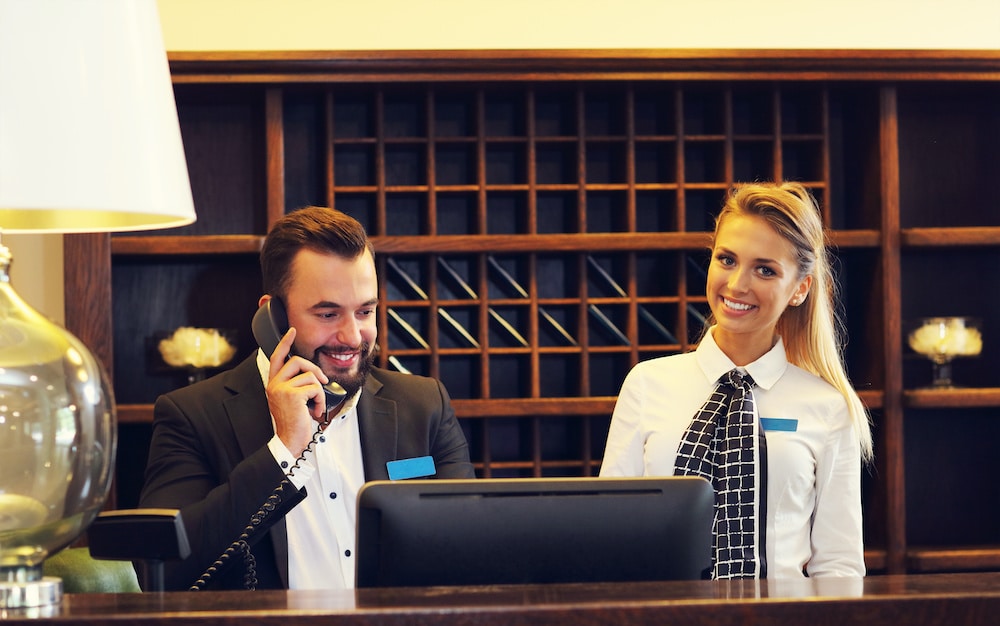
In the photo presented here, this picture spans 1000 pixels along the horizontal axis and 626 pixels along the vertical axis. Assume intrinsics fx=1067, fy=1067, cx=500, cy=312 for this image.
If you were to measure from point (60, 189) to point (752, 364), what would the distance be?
1.63 m

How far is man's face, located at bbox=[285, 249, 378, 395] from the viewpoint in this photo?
2201 millimetres

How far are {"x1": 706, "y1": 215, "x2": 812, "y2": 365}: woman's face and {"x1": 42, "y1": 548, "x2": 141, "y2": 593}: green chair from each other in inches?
60.8

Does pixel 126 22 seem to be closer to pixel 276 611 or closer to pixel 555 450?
pixel 276 611

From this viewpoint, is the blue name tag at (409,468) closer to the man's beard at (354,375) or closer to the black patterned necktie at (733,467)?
the man's beard at (354,375)

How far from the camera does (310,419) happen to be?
6.53 feet

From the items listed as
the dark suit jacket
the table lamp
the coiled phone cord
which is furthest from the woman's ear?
the table lamp

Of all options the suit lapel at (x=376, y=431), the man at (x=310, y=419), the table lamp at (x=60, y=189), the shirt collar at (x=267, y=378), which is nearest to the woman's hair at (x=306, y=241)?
the man at (x=310, y=419)

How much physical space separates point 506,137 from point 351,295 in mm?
1147

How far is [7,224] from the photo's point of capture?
149cm

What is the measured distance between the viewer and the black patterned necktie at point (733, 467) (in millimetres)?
2219

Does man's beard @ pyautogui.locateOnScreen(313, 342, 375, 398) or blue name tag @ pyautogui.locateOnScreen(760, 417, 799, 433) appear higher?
man's beard @ pyautogui.locateOnScreen(313, 342, 375, 398)

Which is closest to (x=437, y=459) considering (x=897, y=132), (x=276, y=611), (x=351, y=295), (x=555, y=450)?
(x=351, y=295)

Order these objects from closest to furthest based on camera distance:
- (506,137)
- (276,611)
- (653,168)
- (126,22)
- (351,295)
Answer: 1. (276,611)
2. (126,22)
3. (351,295)
4. (506,137)
5. (653,168)

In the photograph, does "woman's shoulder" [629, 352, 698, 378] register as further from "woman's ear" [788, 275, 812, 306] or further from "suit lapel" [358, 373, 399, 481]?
"suit lapel" [358, 373, 399, 481]
